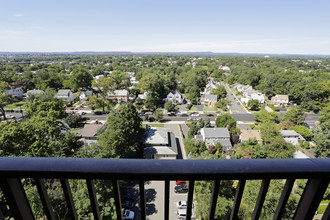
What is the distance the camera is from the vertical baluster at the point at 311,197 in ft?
3.50

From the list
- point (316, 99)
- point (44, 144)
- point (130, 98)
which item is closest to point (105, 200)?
point (44, 144)

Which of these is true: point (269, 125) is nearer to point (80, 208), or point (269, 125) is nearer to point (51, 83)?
point (80, 208)

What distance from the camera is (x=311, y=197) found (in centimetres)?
113

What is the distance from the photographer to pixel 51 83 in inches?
1646

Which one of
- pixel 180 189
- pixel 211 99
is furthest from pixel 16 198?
pixel 211 99

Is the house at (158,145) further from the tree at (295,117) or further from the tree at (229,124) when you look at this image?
the tree at (295,117)

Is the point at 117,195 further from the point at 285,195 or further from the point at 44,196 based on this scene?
the point at 285,195

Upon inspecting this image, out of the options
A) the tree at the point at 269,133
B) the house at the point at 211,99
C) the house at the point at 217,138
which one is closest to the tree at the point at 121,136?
the house at the point at 217,138

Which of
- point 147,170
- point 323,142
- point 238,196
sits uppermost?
point 147,170

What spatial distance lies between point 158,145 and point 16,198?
680 inches

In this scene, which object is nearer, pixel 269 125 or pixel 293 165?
pixel 293 165

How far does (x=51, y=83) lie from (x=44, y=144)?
36964 mm

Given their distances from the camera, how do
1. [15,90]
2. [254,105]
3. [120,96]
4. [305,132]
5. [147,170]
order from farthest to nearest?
[15,90] < [120,96] < [254,105] < [305,132] < [147,170]

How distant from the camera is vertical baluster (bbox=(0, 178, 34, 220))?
100cm
